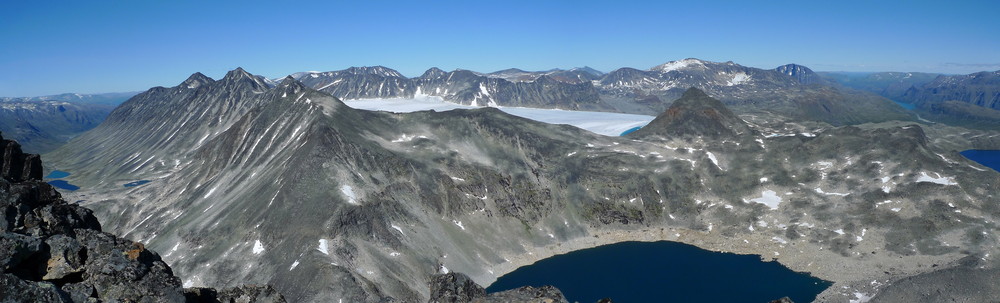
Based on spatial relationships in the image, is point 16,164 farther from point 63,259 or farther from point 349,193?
point 349,193

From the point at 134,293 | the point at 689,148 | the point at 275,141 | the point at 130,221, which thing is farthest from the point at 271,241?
the point at 689,148

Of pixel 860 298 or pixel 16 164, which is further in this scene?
pixel 860 298

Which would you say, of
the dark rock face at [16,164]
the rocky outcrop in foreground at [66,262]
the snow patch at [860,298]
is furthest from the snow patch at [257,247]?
the snow patch at [860,298]

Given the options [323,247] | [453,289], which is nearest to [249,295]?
[453,289]

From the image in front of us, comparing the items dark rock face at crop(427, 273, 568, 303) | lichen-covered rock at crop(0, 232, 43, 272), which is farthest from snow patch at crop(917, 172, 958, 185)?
lichen-covered rock at crop(0, 232, 43, 272)

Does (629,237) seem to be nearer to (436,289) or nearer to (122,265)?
(436,289)

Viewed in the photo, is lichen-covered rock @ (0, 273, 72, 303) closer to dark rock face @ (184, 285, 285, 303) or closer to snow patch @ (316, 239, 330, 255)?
dark rock face @ (184, 285, 285, 303)
